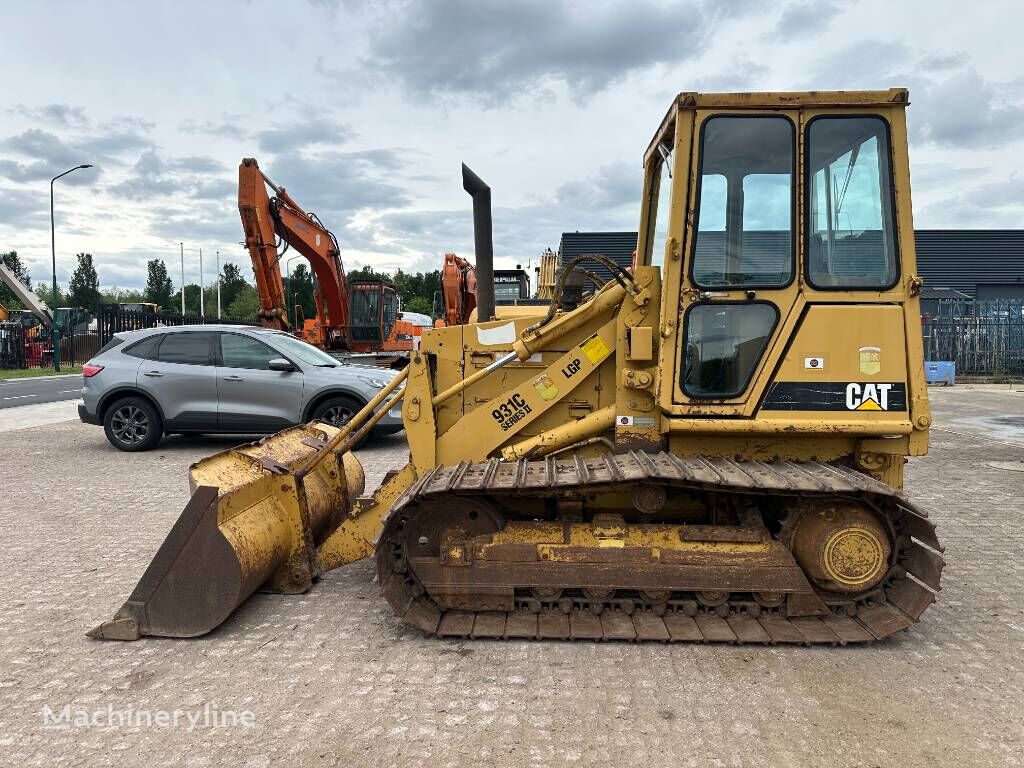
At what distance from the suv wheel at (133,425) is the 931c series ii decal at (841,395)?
27.1ft

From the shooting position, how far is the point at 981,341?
23484 millimetres

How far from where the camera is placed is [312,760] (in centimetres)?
264

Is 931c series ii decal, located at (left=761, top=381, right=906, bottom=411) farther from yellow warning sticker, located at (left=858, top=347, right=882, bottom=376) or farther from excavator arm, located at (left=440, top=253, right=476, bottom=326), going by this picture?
excavator arm, located at (left=440, top=253, right=476, bottom=326)

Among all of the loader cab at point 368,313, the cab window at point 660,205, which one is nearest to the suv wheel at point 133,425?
the cab window at point 660,205

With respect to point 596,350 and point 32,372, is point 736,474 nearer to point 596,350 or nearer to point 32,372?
point 596,350

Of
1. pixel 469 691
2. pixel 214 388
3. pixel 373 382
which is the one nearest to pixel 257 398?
pixel 214 388

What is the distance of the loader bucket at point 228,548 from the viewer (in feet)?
11.9

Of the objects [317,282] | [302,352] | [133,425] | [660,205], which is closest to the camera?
[660,205]

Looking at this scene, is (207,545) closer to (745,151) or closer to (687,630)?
(687,630)

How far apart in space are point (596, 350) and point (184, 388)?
6899 millimetres

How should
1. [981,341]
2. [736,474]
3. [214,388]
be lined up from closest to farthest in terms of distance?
1. [736,474]
2. [214,388]
3. [981,341]

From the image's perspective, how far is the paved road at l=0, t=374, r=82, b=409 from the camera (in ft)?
54.7
